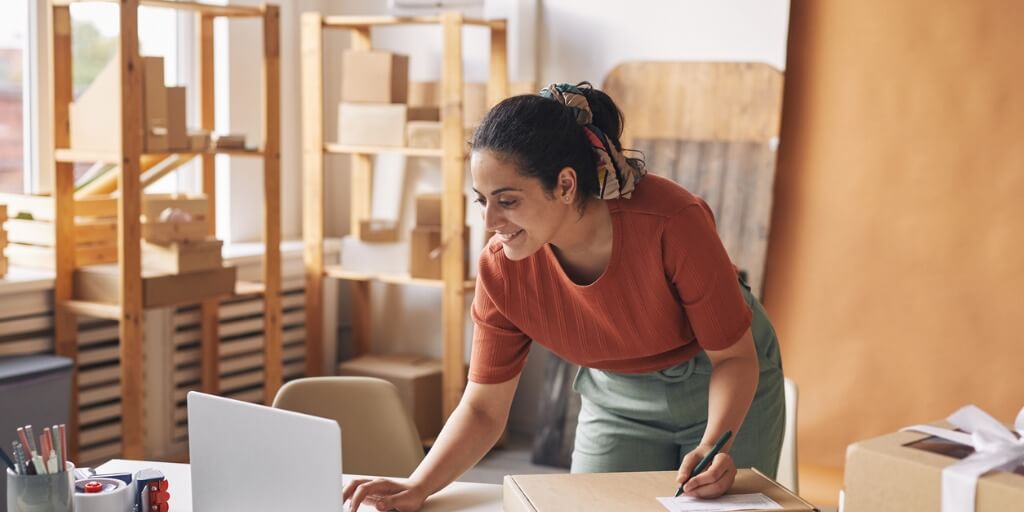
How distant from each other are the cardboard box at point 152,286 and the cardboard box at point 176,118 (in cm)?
42

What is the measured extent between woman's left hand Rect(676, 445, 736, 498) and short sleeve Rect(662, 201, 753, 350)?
0.38 meters

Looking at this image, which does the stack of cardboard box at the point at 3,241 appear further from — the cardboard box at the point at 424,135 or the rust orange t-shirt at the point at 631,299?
the rust orange t-shirt at the point at 631,299

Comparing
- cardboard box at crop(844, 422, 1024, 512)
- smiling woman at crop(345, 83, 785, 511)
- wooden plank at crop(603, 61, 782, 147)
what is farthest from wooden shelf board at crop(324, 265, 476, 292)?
cardboard box at crop(844, 422, 1024, 512)

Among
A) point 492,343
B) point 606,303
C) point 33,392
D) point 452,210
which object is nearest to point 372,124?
point 452,210

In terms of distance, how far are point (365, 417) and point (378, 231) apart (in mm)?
2095

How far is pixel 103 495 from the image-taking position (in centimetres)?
162

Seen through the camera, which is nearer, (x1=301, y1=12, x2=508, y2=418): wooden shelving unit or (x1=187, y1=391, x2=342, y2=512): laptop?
(x1=187, y1=391, x2=342, y2=512): laptop

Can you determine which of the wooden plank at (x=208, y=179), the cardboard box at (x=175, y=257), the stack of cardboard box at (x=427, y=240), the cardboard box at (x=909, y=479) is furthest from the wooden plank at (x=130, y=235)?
the cardboard box at (x=909, y=479)

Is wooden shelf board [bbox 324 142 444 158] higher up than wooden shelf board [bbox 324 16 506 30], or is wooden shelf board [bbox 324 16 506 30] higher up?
wooden shelf board [bbox 324 16 506 30]

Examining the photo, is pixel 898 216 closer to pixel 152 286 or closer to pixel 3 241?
pixel 152 286

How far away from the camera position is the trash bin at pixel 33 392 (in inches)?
124

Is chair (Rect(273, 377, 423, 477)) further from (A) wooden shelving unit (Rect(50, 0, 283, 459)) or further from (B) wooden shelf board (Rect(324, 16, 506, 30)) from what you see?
(B) wooden shelf board (Rect(324, 16, 506, 30))

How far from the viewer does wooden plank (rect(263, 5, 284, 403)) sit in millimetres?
3949

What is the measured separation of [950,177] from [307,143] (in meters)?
2.37
